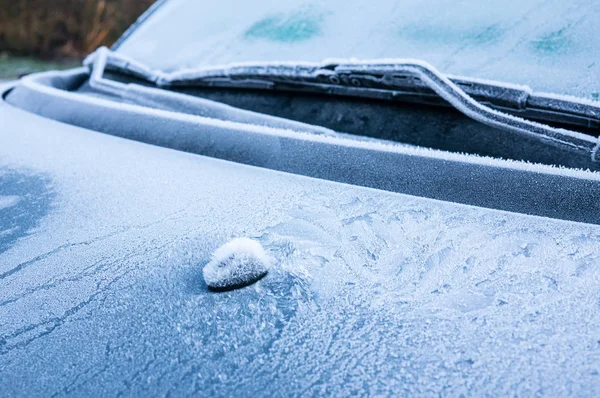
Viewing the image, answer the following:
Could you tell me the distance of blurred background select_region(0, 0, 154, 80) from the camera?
10.4 m

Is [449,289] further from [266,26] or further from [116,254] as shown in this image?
[266,26]

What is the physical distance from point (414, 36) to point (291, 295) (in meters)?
0.78

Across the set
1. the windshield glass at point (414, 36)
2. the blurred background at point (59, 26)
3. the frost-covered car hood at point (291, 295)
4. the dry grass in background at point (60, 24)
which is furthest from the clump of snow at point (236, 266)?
the dry grass in background at point (60, 24)

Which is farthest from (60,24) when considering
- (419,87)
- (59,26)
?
(419,87)

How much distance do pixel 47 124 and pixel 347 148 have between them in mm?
811

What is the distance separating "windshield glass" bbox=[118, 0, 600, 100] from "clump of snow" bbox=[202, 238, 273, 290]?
0.66 metres

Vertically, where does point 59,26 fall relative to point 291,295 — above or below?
above

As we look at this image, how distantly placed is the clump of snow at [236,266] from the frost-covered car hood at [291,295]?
18 millimetres

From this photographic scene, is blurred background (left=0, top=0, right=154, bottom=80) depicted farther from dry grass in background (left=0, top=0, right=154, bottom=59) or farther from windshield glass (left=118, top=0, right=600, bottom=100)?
windshield glass (left=118, top=0, right=600, bottom=100)

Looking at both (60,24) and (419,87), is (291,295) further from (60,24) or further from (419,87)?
(60,24)

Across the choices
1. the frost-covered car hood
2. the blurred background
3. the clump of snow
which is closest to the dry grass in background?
the blurred background

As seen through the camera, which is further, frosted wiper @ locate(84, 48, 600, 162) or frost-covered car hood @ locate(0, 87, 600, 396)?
frosted wiper @ locate(84, 48, 600, 162)

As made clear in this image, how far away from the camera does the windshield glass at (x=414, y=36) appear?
116 centimetres

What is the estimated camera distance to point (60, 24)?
10906mm
